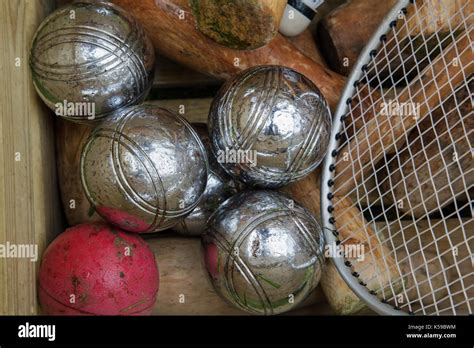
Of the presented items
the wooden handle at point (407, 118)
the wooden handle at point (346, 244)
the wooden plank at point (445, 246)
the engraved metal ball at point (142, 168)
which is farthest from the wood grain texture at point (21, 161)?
the wooden plank at point (445, 246)

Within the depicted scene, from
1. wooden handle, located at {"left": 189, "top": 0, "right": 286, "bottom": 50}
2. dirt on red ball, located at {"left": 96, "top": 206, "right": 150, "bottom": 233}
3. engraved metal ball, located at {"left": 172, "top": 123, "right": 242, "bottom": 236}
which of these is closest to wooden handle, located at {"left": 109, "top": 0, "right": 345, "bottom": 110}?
wooden handle, located at {"left": 189, "top": 0, "right": 286, "bottom": 50}

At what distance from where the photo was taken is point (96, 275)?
3.90ft

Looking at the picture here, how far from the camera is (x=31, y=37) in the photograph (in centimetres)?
132

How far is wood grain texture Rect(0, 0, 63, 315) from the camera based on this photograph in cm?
120

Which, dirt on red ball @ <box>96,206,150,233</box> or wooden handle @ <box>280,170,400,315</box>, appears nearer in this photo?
dirt on red ball @ <box>96,206,150,233</box>

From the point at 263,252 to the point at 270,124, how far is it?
0.26 metres

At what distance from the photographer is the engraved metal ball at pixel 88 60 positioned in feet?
3.99

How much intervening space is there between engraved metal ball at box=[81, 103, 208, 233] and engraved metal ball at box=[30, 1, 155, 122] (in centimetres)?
6

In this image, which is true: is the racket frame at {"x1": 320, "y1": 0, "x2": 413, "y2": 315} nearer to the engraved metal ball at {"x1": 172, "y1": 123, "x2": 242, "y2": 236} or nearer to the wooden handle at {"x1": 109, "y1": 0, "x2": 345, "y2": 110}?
the wooden handle at {"x1": 109, "y1": 0, "x2": 345, "y2": 110}

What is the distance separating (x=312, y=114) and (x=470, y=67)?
0.36 m

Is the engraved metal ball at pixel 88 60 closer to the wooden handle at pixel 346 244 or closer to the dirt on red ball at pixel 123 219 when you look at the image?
the dirt on red ball at pixel 123 219

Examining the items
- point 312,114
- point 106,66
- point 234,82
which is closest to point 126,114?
point 106,66

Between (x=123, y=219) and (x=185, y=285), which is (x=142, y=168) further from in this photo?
(x=185, y=285)
